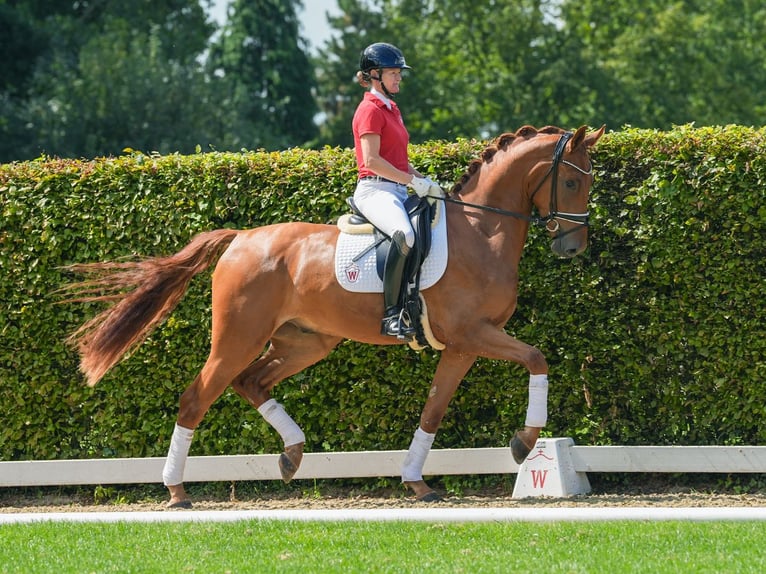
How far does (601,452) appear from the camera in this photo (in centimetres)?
820

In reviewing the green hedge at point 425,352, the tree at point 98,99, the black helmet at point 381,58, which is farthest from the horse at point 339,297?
the tree at point 98,99

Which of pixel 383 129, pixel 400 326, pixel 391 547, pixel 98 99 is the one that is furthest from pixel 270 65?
pixel 391 547

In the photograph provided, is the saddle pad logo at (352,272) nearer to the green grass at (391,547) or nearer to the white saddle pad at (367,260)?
the white saddle pad at (367,260)

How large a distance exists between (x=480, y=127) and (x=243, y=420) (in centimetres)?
2919

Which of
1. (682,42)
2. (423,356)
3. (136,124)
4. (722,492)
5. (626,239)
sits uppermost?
(682,42)

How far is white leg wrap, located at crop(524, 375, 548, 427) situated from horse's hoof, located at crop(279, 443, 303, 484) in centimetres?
186

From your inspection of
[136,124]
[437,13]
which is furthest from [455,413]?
[437,13]

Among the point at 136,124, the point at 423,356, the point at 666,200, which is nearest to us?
the point at 666,200

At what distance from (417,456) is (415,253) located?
1638 mm

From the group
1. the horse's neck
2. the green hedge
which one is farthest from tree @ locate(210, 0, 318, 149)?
the horse's neck

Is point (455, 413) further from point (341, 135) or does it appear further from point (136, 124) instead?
point (341, 135)

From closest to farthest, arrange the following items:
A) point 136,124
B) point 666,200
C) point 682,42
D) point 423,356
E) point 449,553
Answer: point 449,553 → point 666,200 → point 423,356 → point 136,124 → point 682,42

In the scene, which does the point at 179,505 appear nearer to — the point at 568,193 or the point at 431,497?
the point at 431,497

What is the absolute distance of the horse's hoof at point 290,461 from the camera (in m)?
8.11
